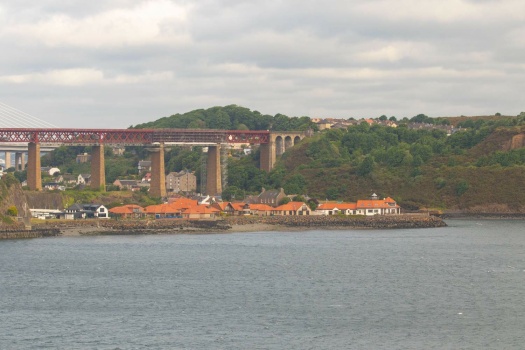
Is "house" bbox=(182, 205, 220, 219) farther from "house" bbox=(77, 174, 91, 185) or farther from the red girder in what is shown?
"house" bbox=(77, 174, 91, 185)

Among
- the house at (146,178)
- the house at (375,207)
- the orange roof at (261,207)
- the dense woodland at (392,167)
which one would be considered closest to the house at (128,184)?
the house at (146,178)

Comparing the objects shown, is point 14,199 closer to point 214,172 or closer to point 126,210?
point 126,210

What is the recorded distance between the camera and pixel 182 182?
14712 cm

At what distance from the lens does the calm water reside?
41156 millimetres

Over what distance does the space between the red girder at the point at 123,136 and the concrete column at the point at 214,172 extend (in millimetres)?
1371

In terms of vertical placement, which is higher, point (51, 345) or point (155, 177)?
point (155, 177)

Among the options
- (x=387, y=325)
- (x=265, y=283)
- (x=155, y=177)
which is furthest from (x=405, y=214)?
(x=387, y=325)

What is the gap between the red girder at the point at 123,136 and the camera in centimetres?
12212

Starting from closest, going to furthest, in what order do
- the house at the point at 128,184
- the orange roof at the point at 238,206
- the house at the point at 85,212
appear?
the house at the point at 85,212 < the orange roof at the point at 238,206 < the house at the point at 128,184

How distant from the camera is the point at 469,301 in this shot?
165ft

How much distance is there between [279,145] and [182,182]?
1604cm

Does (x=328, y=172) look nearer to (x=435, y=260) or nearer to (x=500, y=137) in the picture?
(x=500, y=137)

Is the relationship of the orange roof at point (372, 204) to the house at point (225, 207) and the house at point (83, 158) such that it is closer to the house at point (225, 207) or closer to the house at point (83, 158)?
the house at point (225, 207)

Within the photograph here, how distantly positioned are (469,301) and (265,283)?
12.3 m
